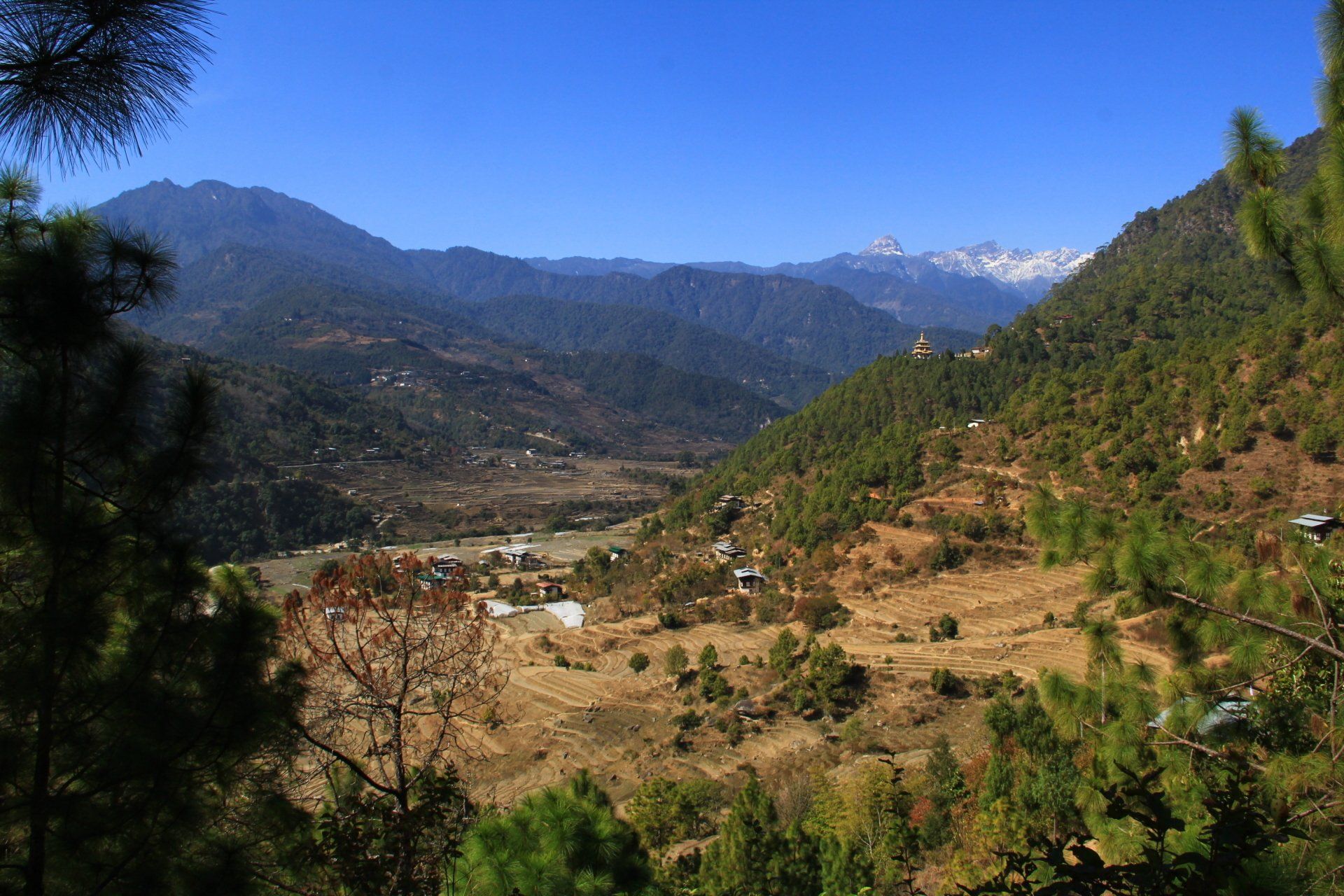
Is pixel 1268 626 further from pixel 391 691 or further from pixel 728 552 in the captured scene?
pixel 728 552

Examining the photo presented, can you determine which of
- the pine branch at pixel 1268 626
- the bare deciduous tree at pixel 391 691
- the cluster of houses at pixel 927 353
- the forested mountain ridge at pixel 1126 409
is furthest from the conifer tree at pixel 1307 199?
the cluster of houses at pixel 927 353

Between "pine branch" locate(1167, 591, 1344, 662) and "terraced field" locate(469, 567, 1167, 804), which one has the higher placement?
"pine branch" locate(1167, 591, 1344, 662)

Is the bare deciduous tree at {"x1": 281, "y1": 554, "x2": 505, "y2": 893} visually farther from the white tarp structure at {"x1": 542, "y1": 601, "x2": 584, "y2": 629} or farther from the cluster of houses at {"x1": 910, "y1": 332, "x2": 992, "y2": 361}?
the cluster of houses at {"x1": 910, "y1": 332, "x2": 992, "y2": 361}

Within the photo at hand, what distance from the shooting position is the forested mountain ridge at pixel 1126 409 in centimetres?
2734

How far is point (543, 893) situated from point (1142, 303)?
190 feet

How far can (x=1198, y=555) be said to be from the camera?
16.9 feet

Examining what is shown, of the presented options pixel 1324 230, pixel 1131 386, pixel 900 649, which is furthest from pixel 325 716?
pixel 1131 386

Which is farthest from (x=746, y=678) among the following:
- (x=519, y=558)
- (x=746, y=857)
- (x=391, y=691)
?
(x=519, y=558)

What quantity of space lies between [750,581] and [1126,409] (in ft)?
58.0

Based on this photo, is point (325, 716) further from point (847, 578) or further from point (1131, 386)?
point (1131, 386)

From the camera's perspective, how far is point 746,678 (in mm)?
24688

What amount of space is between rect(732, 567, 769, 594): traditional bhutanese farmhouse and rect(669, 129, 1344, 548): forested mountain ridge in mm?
2951

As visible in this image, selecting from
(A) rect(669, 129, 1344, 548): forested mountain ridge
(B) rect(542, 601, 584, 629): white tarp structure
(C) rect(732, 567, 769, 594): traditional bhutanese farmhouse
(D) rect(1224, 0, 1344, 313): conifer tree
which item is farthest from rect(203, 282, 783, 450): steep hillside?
(D) rect(1224, 0, 1344, 313): conifer tree

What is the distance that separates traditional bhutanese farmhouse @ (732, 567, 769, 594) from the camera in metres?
33.8
